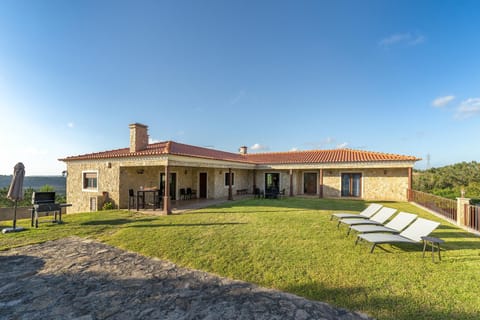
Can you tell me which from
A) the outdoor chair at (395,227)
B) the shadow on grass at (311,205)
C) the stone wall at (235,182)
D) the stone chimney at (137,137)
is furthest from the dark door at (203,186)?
the outdoor chair at (395,227)

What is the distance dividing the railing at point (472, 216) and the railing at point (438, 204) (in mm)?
1308

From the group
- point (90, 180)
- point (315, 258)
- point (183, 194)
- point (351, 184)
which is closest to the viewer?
point (315, 258)

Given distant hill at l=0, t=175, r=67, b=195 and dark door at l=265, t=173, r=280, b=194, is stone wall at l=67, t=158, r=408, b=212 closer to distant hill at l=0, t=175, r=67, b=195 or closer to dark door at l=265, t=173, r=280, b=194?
dark door at l=265, t=173, r=280, b=194

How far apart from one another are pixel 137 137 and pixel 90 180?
4885mm

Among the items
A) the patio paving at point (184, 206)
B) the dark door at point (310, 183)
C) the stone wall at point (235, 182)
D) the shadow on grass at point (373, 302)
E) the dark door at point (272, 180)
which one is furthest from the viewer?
the dark door at point (272, 180)

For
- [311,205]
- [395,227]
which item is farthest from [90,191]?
[395,227]

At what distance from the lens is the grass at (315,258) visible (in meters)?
3.46

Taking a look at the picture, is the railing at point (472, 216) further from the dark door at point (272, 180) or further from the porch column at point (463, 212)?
the dark door at point (272, 180)

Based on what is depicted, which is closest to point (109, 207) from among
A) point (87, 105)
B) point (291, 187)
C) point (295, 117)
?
point (87, 105)

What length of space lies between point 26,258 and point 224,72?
14.8 m

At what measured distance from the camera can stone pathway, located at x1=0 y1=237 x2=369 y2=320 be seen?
3.15 m

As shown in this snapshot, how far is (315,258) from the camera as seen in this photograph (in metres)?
5.14

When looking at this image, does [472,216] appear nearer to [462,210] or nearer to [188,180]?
[462,210]

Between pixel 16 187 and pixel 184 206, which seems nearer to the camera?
pixel 16 187
